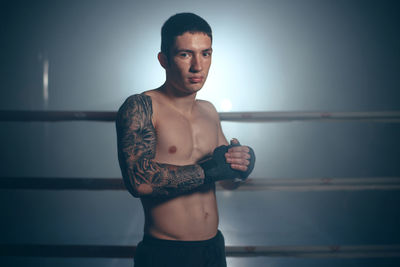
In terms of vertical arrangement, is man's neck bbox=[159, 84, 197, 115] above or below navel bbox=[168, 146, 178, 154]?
above

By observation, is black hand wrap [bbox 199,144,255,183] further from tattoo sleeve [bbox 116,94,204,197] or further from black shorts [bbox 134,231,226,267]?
black shorts [bbox 134,231,226,267]

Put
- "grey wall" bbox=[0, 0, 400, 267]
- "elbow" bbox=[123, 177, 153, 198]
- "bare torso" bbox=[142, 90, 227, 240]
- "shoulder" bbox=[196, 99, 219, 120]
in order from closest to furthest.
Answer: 1. "elbow" bbox=[123, 177, 153, 198]
2. "bare torso" bbox=[142, 90, 227, 240]
3. "shoulder" bbox=[196, 99, 219, 120]
4. "grey wall" bbox=[0, 0, 400, 267]

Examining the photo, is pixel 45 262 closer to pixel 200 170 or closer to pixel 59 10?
pixel 200 170

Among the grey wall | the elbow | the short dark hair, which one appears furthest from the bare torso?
the grey wall

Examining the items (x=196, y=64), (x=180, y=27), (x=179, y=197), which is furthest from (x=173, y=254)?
(x=180, y=27)

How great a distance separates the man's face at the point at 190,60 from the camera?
1133 millimetres

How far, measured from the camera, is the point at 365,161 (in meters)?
4.79

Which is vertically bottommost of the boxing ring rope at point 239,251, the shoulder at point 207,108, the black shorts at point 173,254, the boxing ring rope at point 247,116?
the boxing ring rope at point 239,251

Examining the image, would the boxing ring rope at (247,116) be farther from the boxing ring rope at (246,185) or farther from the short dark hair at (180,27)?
the short dark hair at (180,27)

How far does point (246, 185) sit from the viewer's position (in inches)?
59.9

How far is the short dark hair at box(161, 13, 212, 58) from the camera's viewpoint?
1.14m

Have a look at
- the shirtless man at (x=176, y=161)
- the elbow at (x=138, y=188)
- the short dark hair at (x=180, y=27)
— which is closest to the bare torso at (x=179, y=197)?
the shirtless man at (x=176, y=161)

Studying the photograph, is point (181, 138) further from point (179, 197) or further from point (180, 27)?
point (180, 27)

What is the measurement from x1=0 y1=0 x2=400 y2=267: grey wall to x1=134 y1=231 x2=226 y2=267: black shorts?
1866mm
